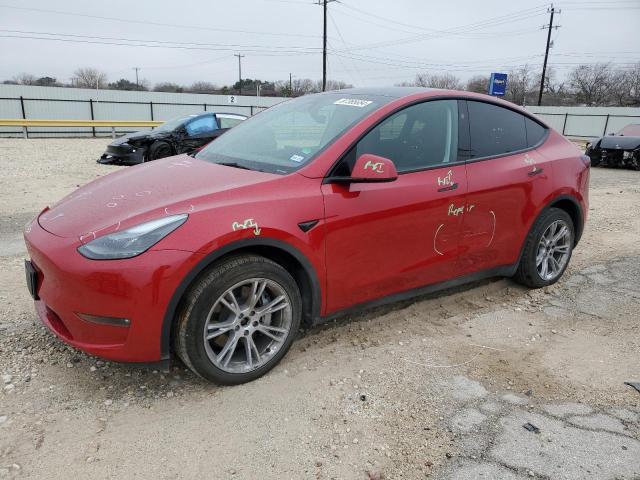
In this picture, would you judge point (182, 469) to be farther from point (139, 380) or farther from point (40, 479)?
point (139, 380)

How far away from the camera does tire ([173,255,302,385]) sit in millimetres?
2580

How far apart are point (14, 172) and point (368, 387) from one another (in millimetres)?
10120

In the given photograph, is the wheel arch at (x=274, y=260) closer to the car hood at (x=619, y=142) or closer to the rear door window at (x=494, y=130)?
the rear door window at (x=494, y=130)

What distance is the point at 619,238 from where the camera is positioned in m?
6.29

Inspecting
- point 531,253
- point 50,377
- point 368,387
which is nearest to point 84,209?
point 50,377

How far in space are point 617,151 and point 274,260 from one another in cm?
1446

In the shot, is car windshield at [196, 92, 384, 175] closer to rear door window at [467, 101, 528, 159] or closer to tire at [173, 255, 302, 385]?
tire at [173, 255, 302, 385]

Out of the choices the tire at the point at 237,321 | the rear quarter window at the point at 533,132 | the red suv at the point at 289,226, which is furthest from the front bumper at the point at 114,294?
the rear quarter window at the point at 533,132

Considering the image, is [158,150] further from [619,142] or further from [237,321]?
[619,142]

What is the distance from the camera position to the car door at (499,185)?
3631 mm

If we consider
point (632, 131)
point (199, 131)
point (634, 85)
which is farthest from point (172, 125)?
point (634, 85)

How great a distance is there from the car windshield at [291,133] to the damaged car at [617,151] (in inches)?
524

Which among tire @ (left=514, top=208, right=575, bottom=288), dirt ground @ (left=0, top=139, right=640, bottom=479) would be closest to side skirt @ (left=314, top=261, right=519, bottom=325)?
tire @ (left=514, top=208, right=575, bottom=288)

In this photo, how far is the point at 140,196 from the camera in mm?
2824
